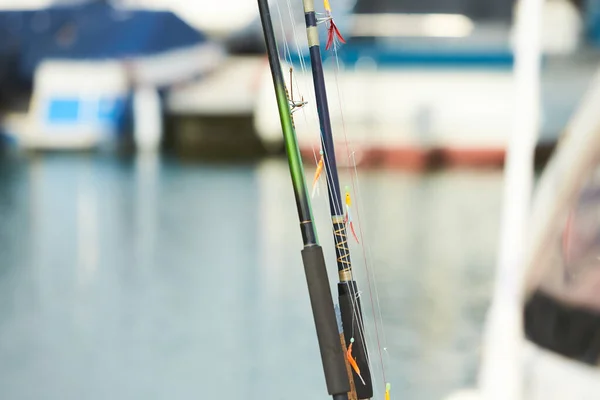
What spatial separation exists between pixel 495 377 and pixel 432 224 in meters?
3.39

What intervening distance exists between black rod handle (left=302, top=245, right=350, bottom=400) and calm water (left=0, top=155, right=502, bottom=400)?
3.5 inches

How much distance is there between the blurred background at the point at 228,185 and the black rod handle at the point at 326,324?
0.35 feet

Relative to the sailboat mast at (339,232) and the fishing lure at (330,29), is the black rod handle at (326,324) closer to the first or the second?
the sailboat mast at (339,232)

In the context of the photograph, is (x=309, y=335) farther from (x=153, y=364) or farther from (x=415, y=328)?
(x=153, y=364)

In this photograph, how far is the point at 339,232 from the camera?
0.74 metres

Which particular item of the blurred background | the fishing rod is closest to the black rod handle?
the fishing rod

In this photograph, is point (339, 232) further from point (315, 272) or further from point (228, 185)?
point (228, 185)

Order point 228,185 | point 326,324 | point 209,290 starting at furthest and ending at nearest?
1. point 228,185
2. point 209,290
3. point 326,324

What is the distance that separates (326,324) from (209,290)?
85.7 inches

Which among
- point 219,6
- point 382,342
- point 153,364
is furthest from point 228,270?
point 219,6

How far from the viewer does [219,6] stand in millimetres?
8641

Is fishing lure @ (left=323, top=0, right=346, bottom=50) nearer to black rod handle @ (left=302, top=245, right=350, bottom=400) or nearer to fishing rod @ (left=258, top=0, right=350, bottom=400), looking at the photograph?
fishing rod @ (left=258, top=0, right=350, bottom=400)

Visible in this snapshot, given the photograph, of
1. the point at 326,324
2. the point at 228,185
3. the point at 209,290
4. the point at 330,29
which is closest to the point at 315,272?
the point at 326,324

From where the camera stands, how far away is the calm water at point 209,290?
76.3 inches
